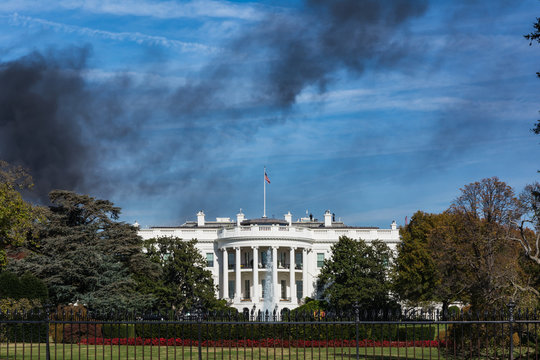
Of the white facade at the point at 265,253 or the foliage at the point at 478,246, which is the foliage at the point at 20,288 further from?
the white facade at the point at 265,253

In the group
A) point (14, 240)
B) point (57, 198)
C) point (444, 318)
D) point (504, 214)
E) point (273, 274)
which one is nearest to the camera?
point (444, 318)

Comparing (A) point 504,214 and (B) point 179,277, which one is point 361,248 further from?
(A) point 504,214

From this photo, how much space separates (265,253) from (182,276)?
19.5 metres

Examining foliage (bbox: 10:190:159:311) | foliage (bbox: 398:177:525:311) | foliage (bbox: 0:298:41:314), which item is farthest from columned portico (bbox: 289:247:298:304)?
foliage (bbox: 0:298:41:314)

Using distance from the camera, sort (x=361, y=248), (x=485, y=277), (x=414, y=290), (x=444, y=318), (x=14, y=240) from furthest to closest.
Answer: (x=361, y=248)
(x=414, y=290)
(x=485, y=277)
(x=14, y=240)
(x=444, y=318)

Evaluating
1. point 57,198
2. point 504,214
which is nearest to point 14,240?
point 57,198

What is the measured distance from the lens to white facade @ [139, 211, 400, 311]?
243 feet

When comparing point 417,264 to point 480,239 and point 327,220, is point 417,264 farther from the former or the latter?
point 327,220

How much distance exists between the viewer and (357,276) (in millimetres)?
63562

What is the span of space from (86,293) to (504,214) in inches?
1070

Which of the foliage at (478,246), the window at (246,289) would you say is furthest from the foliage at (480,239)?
the window at (246,289)

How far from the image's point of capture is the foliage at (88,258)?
45469 millimetres

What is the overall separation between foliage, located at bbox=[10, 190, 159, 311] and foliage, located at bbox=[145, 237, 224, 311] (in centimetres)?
430

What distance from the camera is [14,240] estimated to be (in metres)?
30.6
